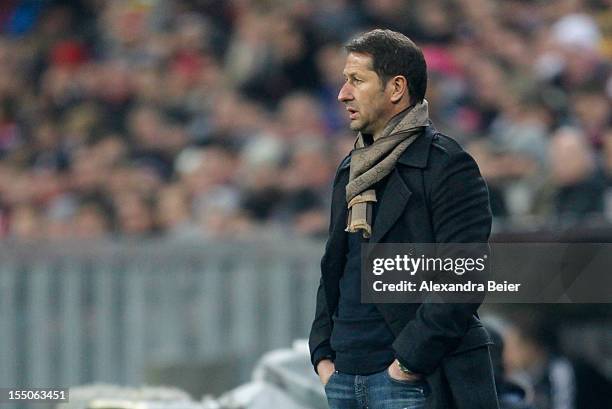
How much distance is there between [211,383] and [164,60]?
4573 mm

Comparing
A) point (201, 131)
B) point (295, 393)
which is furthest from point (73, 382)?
point (295, 393)

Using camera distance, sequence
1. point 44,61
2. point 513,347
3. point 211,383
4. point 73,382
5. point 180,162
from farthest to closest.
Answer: point 44,61, point 180,162, point 73,382, point 211,383, point 513,347

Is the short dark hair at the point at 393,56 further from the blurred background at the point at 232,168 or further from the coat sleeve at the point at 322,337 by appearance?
the blurred background at the point at 232,168

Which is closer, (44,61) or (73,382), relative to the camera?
(73,382)

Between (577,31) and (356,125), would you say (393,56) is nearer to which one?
(356,125)

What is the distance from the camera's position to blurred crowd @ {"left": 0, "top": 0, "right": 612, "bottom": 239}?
8.88m

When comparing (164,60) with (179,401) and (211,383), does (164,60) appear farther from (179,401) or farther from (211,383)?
(179,401)

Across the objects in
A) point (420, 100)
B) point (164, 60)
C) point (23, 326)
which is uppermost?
point (164, 60)

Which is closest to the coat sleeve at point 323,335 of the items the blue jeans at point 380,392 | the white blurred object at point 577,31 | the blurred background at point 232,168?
the blue jeans at point 380,392

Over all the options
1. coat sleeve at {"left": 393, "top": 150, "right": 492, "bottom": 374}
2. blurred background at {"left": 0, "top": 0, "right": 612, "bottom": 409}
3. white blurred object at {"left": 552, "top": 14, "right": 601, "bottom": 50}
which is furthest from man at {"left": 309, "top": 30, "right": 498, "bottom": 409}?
white blurred object at {"left": 552, "top": 14, "right": 601, "bottom": 50}

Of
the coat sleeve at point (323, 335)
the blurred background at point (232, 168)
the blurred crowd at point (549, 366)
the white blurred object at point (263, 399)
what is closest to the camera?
the coat sleeve at point (323, 335)

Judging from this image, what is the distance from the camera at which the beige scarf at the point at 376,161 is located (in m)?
3.89

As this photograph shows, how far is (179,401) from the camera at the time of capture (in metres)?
5.99

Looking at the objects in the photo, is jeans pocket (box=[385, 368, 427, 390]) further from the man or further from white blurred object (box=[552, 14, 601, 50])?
white blurred object (box=[552, 14, 601, 50])
